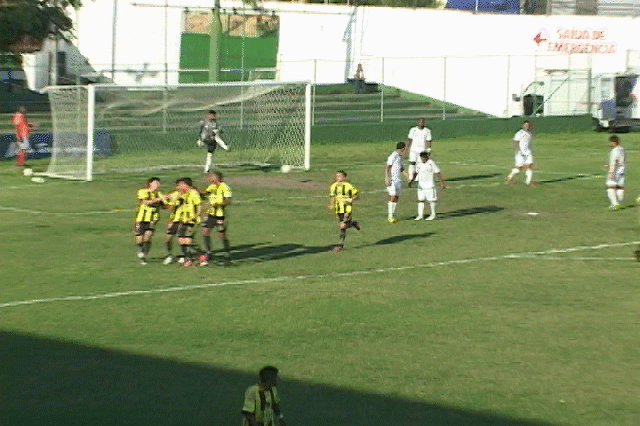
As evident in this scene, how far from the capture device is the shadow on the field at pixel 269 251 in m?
26.4

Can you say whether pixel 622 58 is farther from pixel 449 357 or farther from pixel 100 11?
pixel 449 357

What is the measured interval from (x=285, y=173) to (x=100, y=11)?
20555mm

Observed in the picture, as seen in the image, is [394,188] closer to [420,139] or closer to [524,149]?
[420,139]

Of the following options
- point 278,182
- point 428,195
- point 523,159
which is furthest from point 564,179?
point 428,195

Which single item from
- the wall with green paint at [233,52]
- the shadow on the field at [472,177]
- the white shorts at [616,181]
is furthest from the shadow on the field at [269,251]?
the wall with green paint at [233,52]

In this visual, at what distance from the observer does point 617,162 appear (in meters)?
33.4

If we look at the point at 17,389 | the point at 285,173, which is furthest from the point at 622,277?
the point at 285,173

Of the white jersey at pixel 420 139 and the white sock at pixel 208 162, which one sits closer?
the white jersey at pixel 420 139

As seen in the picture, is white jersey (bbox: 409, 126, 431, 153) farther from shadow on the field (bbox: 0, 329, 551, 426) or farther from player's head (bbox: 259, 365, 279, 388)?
player's head (bbox: 259, 365, 279, 388)

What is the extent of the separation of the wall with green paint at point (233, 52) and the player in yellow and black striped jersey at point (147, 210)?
118 feet

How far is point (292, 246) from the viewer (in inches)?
1096

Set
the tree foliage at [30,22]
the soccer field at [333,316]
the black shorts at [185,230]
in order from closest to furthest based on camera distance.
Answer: the soccer field at [333,316] → the black shorts at [185,230] → the tree foliage at [30,22]

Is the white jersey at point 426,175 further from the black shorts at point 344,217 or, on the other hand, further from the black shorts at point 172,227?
the black shorts at point 172,227

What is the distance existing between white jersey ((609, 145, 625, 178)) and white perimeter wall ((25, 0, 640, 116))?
937 inches
